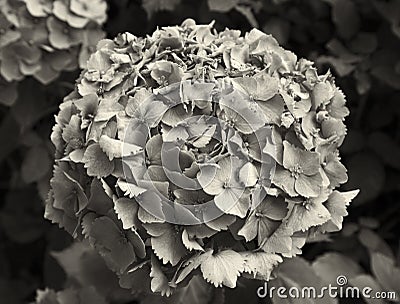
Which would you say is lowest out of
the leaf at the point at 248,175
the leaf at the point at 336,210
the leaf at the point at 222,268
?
the leaf at the point at 336,210

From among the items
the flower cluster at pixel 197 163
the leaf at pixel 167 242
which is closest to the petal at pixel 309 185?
the flower cluster at pixel 197 163

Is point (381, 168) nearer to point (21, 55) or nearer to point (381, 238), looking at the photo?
point (381, 238)

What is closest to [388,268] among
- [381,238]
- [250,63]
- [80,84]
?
[381,238]

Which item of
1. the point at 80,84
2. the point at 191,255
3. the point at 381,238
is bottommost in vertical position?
the point at 381,238

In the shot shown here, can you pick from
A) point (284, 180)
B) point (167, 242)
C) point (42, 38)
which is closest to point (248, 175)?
point (284, 180)

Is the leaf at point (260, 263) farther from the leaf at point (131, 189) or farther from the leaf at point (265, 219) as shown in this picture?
the leaf at point (131, 189)
